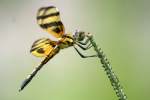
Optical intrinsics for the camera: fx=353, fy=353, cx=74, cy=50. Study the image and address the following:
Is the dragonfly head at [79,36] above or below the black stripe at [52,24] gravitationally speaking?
below

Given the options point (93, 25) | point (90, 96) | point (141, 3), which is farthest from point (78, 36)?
point (141, 3)

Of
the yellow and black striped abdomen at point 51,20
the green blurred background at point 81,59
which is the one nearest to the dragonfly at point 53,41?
the yellow and black striped abdomen at point 51,20

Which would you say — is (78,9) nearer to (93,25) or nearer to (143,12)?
(93,25)

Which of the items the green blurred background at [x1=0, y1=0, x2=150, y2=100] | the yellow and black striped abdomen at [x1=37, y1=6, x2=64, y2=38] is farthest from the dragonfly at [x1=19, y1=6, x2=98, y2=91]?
the green blurred background at [x1=0, y1=0, x2=150, y2=100]

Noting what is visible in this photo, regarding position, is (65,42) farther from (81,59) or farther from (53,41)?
(81,59)

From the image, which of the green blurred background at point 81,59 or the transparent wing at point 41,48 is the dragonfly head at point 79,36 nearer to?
the transparent wing at point 41,48

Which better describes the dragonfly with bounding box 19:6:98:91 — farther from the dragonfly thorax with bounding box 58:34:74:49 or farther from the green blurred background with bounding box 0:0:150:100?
the green blurred background with bounding box 0:0:150:100
